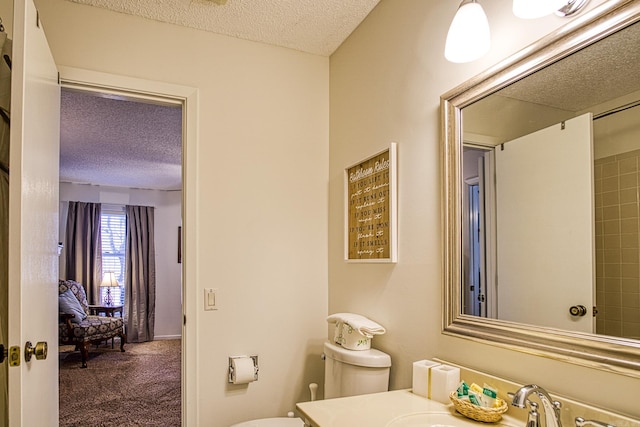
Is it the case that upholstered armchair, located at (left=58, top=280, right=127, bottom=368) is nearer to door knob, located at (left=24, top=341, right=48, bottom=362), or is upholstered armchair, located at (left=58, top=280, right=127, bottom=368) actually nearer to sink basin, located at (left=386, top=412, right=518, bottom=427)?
door knob, located at (left=24, top=341, right=48, bottom=362)

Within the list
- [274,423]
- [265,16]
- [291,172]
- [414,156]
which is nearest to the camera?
[414,156]

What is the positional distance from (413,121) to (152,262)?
20.3ft

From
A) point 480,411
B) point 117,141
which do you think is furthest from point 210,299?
point 117,141

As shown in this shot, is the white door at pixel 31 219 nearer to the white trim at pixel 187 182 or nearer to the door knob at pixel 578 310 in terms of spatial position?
the white trim at pixel 187 182

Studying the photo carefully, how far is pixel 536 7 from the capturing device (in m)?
1.06

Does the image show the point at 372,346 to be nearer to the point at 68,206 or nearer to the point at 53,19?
the point at 53,19

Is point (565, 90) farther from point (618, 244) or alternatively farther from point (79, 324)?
point (79, 324)

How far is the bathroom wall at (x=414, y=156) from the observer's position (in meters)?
1.26

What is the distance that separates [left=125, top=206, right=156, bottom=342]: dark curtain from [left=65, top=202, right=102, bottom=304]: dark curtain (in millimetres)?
425

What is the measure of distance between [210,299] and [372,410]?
43.6 inches

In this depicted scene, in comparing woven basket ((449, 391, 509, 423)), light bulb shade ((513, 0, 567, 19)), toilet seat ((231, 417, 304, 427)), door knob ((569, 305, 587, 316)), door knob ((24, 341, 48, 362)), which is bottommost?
toilet seat ((231, 417, 304, 427))

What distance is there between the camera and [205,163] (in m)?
2.18

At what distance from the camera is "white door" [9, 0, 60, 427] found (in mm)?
1195

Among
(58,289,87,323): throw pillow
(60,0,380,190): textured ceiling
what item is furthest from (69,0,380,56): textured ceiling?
(58,289,87,323): throw pillow
